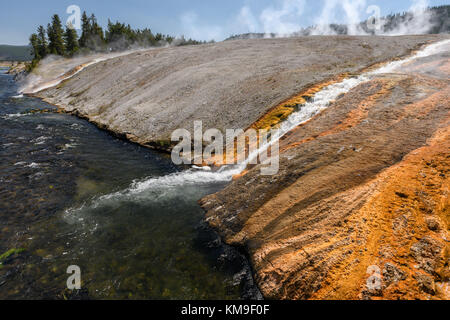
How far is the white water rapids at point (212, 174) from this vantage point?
37.6 feet

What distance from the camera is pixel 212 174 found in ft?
45.4

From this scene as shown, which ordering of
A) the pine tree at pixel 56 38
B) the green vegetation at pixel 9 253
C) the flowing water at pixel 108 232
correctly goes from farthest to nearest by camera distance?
the pine tree at pixel 56 38
the green vegetation at pixel 9 253
the flowing water at pixel 108 232

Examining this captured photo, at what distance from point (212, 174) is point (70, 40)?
298ft

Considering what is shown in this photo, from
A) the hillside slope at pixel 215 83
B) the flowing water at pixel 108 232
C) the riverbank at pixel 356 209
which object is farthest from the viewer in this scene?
the hillside slope at pixel 215 83

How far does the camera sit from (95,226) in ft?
29.8

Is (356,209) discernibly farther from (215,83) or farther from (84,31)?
(84,31)

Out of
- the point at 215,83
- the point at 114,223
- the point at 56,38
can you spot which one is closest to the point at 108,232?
the point at 114,223

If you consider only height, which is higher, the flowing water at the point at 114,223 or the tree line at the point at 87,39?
the tree line at the point at 87,39

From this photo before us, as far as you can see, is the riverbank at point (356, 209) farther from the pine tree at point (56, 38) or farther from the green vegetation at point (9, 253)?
the pine tree at point (56, 38)

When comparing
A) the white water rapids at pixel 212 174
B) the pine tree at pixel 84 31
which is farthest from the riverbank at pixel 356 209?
the pine tree at pixel 84 31

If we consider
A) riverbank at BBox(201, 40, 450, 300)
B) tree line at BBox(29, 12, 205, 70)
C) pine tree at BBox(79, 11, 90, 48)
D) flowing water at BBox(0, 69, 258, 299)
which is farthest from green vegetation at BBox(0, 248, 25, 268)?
pine tree at BBox(79, 11, 90, 48)

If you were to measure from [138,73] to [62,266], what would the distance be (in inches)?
1227

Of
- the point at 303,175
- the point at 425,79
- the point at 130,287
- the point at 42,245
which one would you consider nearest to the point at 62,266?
the point at 42,245

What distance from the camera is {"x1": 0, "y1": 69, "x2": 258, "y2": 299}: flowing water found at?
690 centimetres
